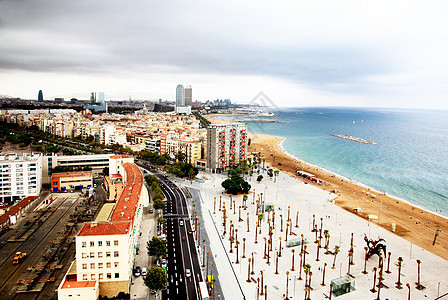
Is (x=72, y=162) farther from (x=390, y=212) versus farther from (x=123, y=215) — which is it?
(x=390, y=212)

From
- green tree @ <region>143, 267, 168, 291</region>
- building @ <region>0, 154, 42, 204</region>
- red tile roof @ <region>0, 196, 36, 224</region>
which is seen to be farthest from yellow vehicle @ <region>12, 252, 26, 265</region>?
building @ <region>0, 154, 42, 204</region>

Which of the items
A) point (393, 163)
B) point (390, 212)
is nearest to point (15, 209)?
point (390, 212)

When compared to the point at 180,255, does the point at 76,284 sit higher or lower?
higher

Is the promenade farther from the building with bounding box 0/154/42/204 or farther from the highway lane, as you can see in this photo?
the building with bounding box 0/154/42/204

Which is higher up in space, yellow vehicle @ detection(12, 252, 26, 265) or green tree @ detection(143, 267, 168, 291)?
green tree @ detection(143, 267, 168, 291)

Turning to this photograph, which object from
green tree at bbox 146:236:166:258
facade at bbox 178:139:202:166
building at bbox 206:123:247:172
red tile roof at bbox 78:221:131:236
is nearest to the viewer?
red tile roof at bbox 78:221:131:236

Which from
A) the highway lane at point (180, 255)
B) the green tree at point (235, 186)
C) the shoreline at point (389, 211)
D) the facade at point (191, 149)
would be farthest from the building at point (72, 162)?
the shoreline at point (389, 211)

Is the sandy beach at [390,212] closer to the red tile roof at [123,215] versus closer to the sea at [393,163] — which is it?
the sea at [393,163]
